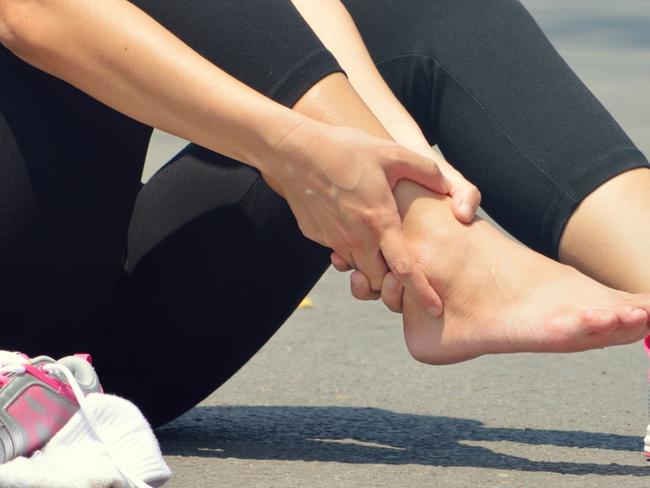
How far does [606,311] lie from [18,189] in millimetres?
592

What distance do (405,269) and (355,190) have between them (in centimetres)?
10

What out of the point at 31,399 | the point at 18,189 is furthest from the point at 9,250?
the point at 31,399

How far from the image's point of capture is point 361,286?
4.79 feet

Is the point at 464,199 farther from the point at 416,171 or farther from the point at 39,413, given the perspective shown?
the point at 39,413

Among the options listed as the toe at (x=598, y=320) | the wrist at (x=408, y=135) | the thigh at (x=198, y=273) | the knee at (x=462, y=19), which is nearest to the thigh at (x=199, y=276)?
the thigh at (x=198, y=273)

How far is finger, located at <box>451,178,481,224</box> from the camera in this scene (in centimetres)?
143

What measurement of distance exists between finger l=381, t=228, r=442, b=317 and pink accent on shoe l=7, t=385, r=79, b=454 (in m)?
0.34

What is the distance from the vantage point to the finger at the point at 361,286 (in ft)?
4.76

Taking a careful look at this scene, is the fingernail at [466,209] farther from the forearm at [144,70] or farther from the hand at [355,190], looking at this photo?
the forearm at [144,70]

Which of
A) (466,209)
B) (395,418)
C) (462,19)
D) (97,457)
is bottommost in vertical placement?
(97,457)

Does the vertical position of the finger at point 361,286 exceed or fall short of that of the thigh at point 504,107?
it falls short

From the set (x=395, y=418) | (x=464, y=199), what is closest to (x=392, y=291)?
(x=464, y=199)

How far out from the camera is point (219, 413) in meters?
1.90

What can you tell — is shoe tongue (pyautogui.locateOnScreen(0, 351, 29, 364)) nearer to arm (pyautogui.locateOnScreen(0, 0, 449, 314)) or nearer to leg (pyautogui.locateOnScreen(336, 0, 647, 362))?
arm (pyautogui.locateOnScreen(0, 0, 449, 314))
